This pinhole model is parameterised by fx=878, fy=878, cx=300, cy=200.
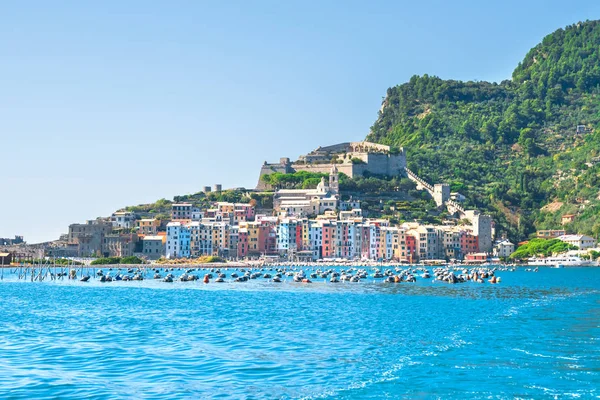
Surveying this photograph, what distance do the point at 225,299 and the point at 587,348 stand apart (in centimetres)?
3191

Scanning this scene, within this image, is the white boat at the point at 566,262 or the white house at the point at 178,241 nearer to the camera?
the white boat at the point at 566,262

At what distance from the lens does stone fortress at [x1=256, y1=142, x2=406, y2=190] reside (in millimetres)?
153625

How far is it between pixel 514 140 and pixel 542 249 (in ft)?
176

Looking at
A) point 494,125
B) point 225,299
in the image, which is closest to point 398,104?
point 494,125

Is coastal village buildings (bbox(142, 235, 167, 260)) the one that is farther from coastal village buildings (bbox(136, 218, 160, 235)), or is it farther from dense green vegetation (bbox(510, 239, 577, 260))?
dense green vegetation (bbox(510, 239, 577, 260))

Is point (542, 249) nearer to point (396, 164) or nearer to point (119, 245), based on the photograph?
point (396, 164)

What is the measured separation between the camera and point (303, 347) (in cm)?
3316

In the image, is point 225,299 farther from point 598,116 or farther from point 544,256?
point 598,116

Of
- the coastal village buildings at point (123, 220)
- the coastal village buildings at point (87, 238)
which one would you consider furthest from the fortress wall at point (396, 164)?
the coastal village buildings at point (87, 238)

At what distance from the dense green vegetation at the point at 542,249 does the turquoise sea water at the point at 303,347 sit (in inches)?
2594

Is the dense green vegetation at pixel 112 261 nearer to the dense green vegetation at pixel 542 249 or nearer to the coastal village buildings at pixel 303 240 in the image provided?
the coastal village buildings at pixel 303 240

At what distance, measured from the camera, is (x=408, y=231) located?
421 feet

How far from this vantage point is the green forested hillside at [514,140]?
481 feet

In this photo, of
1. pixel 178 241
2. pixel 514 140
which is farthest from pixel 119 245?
pixel 514 140
